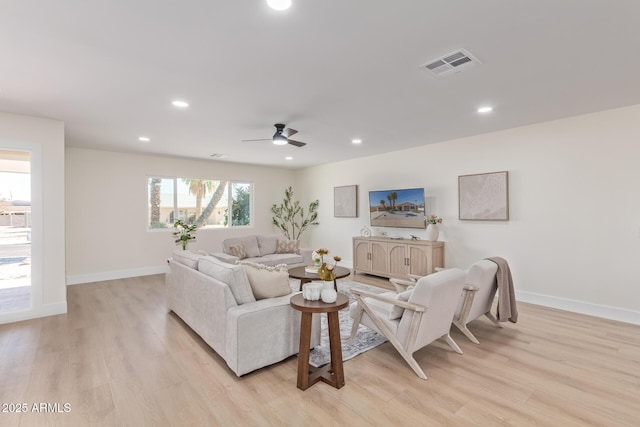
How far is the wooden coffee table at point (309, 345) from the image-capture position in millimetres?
2371

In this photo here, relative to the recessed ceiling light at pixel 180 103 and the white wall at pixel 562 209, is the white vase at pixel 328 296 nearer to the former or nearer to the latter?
the recessed ceiling light at pixel 180 103

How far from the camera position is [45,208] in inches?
156

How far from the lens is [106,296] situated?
4855mm

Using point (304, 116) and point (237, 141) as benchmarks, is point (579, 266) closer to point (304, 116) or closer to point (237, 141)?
point (304, 116)

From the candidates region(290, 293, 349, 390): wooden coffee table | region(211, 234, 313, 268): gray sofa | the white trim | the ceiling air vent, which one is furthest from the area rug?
the white trim

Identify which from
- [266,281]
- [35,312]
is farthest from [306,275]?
[35,312]

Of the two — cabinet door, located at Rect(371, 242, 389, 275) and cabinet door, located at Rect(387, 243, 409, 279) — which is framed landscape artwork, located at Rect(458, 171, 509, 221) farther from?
cabinet door, located at Rect(371, 242, 389, 275)

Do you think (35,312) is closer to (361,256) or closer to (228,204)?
(228,204)

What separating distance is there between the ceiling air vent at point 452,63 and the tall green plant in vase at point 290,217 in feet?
19.4

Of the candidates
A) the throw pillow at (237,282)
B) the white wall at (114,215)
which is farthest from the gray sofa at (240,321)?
the white wall at (114,215)

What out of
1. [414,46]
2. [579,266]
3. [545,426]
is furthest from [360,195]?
[545,426]

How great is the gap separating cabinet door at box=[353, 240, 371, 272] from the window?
317cm

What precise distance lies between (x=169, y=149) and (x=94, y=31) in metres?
4.05

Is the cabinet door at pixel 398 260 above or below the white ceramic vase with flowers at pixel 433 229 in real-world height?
below
